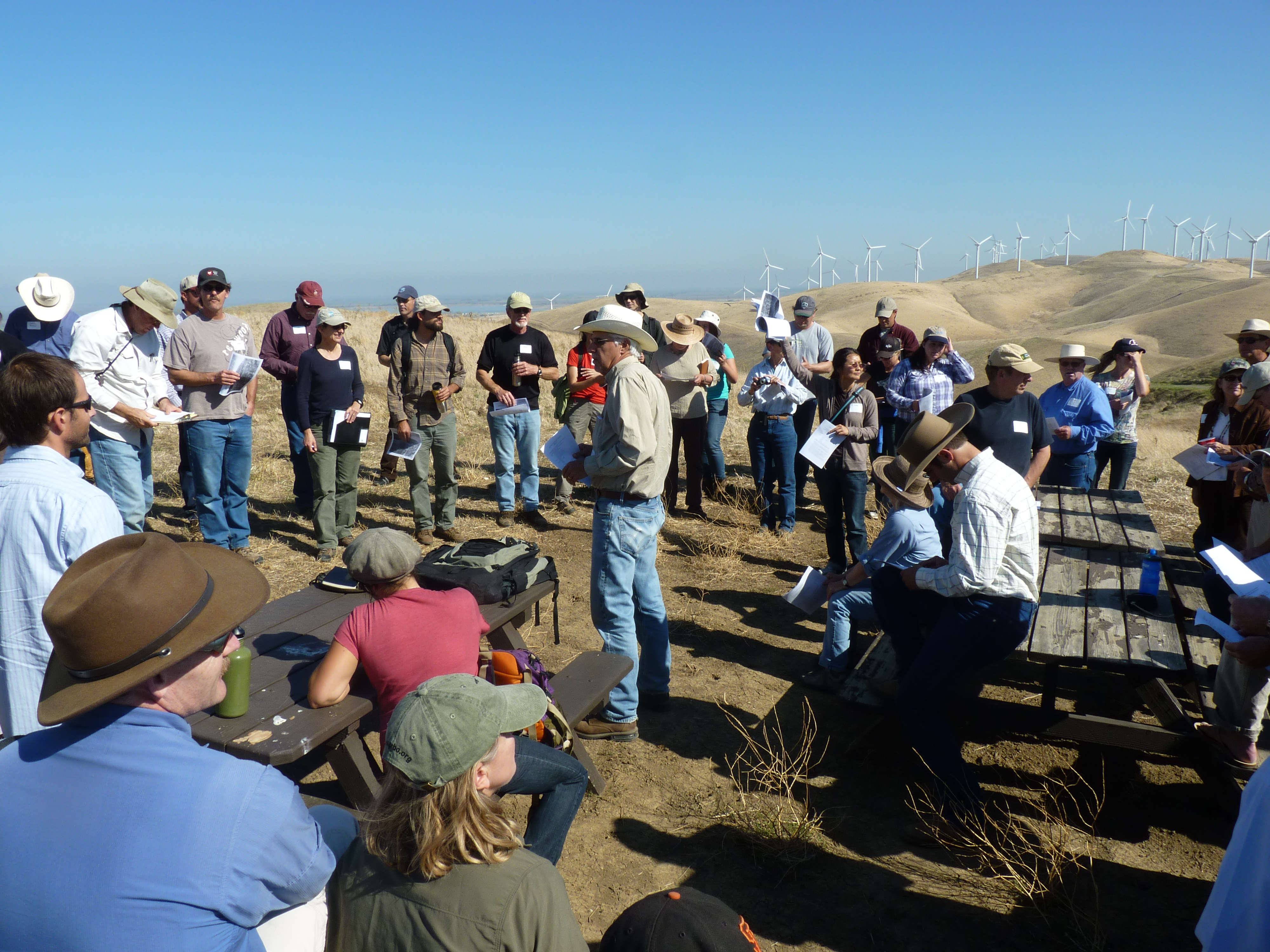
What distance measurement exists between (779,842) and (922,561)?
1.69 m

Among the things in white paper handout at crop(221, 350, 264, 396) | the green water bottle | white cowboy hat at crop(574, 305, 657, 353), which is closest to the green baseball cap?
the green water bottle

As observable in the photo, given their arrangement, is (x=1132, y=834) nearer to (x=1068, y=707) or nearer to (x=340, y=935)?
(x=1068, y=707)

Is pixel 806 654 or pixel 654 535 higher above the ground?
pixel 654 535

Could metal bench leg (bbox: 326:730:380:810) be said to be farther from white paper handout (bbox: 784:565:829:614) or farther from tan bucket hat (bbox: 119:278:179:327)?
tan bucket hat (bbox: 119:278:179:327)

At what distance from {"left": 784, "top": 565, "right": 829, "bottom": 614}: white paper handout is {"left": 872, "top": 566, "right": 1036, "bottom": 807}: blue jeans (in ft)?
4.82

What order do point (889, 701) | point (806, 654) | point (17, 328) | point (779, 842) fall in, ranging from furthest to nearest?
point (17, 328) → point (806, 654) → point (889, 701) → point (779, 842)

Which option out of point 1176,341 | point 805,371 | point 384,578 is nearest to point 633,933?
point 384,578

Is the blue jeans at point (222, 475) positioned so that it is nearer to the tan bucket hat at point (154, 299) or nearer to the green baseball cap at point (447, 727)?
the tan bucket hat at point (154, 299)

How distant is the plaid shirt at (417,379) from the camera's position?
24.2 ft

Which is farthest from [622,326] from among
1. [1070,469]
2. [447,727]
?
[1070,469]

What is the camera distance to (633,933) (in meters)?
1.94

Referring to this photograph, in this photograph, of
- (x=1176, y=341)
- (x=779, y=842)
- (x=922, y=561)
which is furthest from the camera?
(x=1176, y=341)

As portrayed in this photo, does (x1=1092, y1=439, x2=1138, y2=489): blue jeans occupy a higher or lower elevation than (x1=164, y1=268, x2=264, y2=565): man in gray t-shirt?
lower

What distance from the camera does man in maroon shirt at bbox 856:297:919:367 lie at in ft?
29.3
